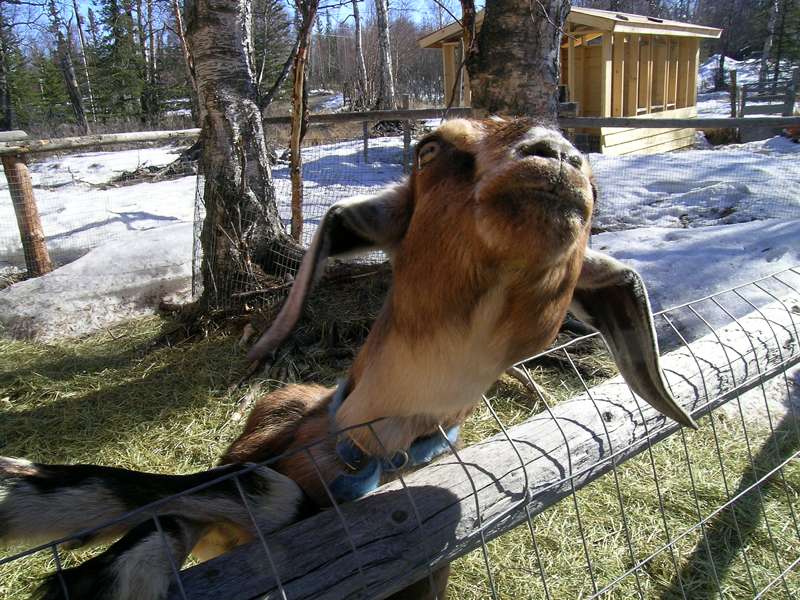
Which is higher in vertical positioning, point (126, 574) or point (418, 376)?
point (418, 376)

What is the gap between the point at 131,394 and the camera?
13.9 feet

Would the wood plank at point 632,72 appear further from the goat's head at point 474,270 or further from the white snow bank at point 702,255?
the goat's head at point 474,270

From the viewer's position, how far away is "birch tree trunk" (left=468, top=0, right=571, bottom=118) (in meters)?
3.68

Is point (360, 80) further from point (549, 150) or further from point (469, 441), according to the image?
point (549, 150)

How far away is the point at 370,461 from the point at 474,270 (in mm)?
717

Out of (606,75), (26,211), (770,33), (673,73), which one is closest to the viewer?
(26,211)

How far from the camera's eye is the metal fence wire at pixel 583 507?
1352mm

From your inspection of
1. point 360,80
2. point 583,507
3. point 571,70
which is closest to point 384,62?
point 360,80

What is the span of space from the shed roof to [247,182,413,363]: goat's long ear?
10.9m

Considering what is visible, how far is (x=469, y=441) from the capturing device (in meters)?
3.54

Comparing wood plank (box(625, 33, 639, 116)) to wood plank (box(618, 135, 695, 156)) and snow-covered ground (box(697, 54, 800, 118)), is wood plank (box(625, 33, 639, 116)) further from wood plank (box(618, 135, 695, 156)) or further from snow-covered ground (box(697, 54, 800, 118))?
snow-covered ground (box(697, 54, 800, 118))

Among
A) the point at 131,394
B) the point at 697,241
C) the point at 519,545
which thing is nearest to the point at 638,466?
the point at 519,545

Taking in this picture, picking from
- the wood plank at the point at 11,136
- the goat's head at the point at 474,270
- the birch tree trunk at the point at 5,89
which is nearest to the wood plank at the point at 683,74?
the wood plank at the point at 11,136

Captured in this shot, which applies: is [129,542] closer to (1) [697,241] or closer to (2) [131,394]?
(2) [131,394]
